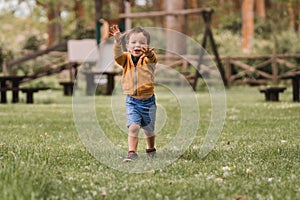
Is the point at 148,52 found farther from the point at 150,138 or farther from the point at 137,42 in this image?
the point at 150,138

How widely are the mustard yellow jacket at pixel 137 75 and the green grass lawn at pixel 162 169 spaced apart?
847mm

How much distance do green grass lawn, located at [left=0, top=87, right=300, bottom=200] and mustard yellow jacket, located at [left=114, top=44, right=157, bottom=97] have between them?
2.78ft

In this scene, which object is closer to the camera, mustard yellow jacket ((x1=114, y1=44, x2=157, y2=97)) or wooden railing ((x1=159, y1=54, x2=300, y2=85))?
mustard yellow jacket ((x1=114, y1=44, x2=157, y2=97))

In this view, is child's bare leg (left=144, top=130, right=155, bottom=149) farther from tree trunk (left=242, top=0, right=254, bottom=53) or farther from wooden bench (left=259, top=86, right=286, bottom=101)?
tree trunk (left=242, top=0, right=254, bottom=53)

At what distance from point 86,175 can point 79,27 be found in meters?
38.1

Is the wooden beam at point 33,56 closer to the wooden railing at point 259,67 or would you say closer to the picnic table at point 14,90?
the picnic table at point 14,90

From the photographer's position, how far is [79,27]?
43906 mm

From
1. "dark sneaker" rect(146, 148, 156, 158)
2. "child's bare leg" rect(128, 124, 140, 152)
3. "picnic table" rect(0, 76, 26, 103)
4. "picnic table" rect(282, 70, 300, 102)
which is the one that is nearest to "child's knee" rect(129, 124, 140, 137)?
"child's bare leg" rect(128, 124, 140, 152)

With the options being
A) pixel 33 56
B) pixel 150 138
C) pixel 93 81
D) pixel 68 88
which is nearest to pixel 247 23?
pixel 33 56

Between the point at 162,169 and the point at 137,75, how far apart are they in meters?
1.13

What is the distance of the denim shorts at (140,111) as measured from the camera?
7.44 meters

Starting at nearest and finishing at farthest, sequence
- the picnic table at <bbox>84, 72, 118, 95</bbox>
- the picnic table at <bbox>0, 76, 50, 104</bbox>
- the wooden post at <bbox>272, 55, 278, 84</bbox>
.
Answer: the picnic table at <bbox>0, 76, 50, 104</bbox> < the picnic table at <bbox>84, 72, 118, 95</bbox> < the wooden post at <bbox>272, 55, 278, 84</bbox>

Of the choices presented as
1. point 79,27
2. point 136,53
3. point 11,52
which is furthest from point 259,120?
point 79,27

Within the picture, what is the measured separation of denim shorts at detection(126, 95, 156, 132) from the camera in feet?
24.4
